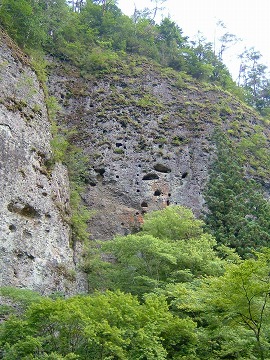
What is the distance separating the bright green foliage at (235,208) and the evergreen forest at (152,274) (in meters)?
0.07

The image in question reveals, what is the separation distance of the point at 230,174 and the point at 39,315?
2035cm

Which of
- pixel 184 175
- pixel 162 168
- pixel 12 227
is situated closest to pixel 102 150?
pixel 162 168

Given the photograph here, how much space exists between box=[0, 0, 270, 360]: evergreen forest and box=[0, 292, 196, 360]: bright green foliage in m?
0.03

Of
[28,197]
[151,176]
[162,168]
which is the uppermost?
[162,168]

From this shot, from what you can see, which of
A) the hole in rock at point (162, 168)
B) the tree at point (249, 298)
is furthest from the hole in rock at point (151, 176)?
the tree at point (249, 298)

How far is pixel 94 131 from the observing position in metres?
30.6

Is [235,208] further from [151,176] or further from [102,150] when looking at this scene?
[102,150]

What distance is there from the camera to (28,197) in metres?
18.8

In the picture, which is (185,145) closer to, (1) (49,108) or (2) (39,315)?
(1) (49,108)

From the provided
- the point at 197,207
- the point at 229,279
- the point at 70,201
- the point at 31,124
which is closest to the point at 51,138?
the point at 31,124

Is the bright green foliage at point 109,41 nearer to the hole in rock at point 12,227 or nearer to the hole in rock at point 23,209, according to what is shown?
the hole in rock at point 23,209

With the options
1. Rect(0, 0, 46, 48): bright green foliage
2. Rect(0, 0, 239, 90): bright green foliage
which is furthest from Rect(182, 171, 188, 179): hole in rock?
Rect(0, 0, 46, 48): bright green foliage

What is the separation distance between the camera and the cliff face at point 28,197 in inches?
670

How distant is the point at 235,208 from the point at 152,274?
10.3 metres
